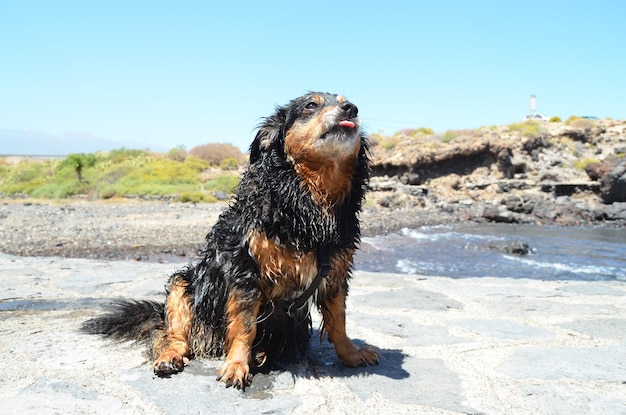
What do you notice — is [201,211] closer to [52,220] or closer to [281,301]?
[52,220]

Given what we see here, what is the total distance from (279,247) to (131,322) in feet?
4.90

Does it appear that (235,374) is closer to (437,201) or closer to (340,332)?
(340,332)

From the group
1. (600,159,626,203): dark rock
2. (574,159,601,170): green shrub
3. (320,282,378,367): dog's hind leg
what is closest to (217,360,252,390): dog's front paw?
(320,282,378,367): dog's hind leg

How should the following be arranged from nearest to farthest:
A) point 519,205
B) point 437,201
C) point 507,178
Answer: point 519,205, point 437,201, point 507,178

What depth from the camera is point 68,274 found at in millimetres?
5961

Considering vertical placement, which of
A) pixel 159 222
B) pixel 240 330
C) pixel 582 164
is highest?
pixel 582 164

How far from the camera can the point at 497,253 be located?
44.8 feet

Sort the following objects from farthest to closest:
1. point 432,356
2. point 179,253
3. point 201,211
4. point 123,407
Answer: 1. point 201,211
2. point 179,253
3. point 432,356
4. point 123,407

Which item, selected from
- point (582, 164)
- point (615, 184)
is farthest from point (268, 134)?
point (582, 164)

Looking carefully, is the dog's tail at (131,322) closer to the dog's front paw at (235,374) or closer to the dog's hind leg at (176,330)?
the dog's hind leg at (176,330)

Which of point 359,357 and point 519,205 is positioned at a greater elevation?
point 519,205

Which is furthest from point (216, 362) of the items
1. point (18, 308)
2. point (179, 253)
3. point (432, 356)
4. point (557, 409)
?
point (179, 253)

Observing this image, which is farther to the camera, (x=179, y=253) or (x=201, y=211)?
(x=201, y=211)

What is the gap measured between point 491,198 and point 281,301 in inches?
1067
